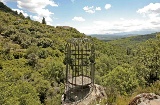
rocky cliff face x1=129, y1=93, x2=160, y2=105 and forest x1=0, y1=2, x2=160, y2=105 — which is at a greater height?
rocky cliff face x1=129, y1=93, x2=160, y2=105

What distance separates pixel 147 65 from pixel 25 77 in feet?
66.0

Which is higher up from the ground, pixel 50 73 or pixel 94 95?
pixel 94 95

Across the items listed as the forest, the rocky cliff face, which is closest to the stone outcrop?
the forest

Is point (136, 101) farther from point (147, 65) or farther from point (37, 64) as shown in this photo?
point (37, 64)

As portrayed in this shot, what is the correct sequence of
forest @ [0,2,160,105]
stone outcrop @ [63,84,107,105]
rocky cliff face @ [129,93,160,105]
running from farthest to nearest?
forest @ [0,2,160,105] → stone outcrop @ [63,84,107,105] → rocky cliff face @ [129,93,160,105]

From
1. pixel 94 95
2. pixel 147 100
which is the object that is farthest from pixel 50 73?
pixel 147 100

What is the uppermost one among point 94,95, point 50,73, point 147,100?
point 147,100

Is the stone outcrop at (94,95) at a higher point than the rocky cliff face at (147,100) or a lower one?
lower

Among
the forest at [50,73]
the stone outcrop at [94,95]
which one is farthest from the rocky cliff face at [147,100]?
the stone outcrop at [94,95]

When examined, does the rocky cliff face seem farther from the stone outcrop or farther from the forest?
the stone outcrop

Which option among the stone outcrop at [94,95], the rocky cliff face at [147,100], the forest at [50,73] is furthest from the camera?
the forest at [50,73]

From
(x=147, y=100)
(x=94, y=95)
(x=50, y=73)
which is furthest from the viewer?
(x=50, y=73)

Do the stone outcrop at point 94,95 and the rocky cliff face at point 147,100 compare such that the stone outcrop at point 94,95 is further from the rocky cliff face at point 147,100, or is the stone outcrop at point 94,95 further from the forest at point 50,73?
the rocky cliff face at point 147,100

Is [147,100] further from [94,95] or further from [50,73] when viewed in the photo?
[50,73]
